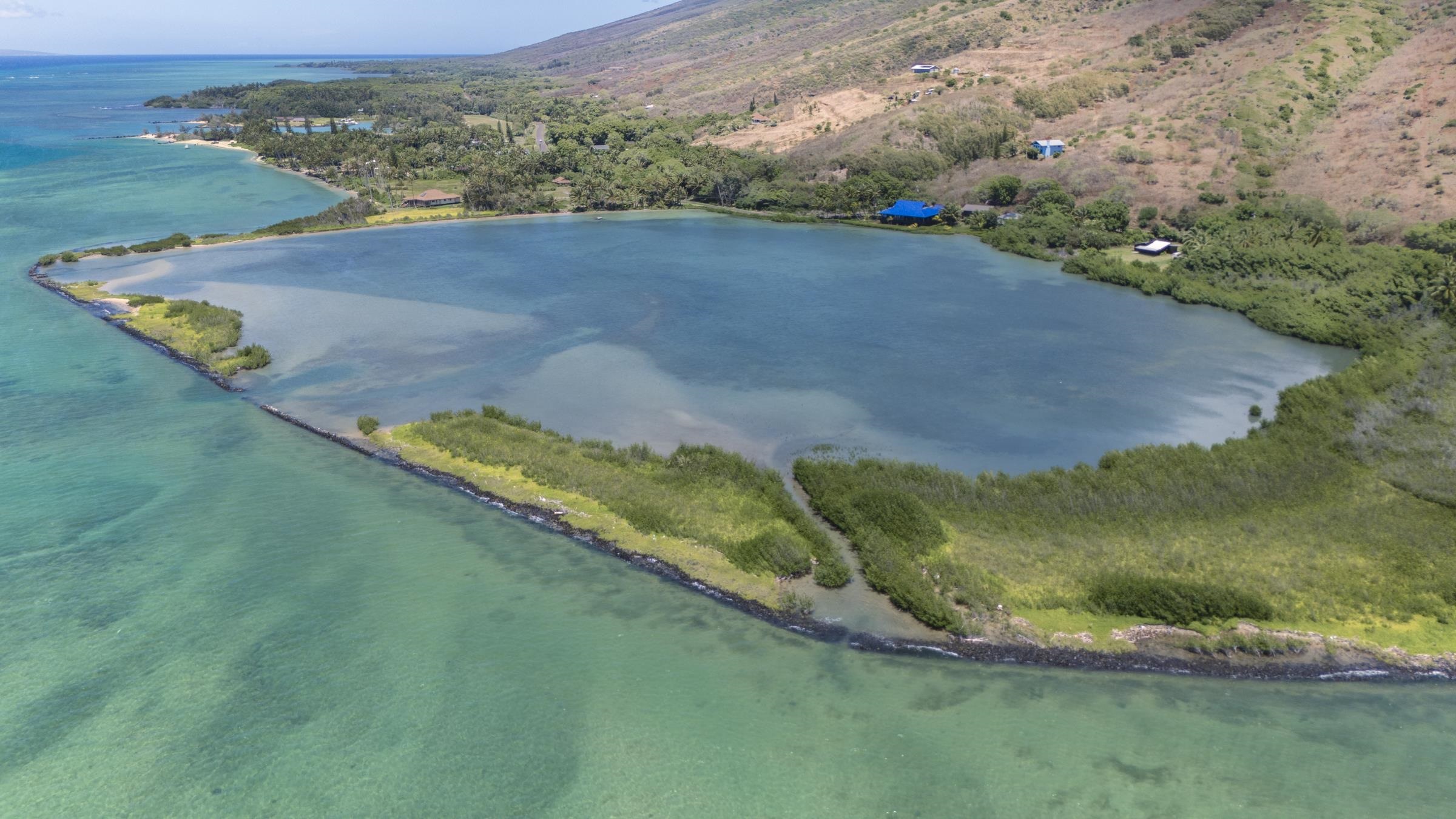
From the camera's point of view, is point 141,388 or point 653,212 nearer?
point 141,388

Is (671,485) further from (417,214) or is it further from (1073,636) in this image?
(417,214)

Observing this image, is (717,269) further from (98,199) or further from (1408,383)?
(98,199)

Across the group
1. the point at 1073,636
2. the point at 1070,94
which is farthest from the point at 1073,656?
the point at 1070,94

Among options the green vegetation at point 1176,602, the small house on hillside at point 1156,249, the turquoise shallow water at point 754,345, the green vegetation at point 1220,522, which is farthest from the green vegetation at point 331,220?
the green vegetation at point 1176,602

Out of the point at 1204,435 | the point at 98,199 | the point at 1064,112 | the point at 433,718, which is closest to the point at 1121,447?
the point at 1204,435

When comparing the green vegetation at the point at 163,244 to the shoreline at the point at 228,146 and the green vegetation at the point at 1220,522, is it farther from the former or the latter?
the green vegetation at the point at 1220,522

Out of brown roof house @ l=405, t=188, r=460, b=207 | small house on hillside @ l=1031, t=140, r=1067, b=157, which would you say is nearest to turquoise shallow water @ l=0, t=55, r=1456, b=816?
brown roof house @ l=405, t=188, r=460, b=207
